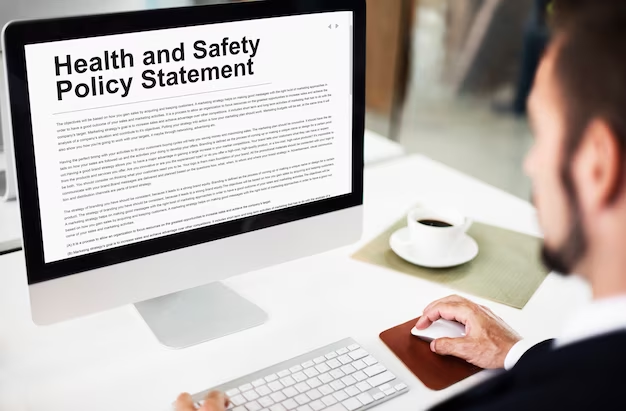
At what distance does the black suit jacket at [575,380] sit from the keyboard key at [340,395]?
1.08ft

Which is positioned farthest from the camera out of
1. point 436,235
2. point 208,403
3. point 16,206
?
point 16,206

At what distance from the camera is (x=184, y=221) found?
103 cm

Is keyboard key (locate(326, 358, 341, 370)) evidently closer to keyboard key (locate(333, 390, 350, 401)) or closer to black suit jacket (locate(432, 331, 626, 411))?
keyboard key (locate(333, 390, 350, 401))

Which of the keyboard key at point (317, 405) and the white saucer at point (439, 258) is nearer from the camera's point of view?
the keyboard key at point (317, 405)

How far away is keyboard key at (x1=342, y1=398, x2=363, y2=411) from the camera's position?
0.93 m

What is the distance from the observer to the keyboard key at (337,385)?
959 millimetres

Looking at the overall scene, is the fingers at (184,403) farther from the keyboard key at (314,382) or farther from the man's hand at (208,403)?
the keyboard key at (314,382)

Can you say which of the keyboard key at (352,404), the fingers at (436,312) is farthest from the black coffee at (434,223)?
the keyboard key at (352,404)

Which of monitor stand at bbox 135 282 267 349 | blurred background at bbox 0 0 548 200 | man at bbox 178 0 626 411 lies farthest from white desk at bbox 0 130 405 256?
blurred background at bbox 0 0 548 200

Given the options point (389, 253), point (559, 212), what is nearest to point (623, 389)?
point (559, 212)

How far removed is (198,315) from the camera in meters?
1.14

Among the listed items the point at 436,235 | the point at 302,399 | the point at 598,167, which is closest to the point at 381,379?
the point at 302,399

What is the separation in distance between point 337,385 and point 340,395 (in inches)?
0.8

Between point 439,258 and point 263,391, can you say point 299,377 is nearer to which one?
point 263,391
